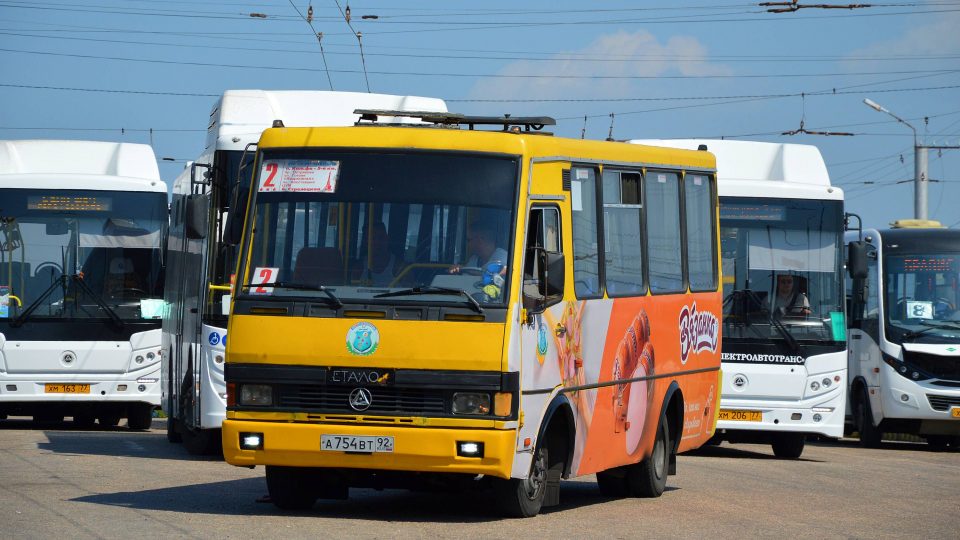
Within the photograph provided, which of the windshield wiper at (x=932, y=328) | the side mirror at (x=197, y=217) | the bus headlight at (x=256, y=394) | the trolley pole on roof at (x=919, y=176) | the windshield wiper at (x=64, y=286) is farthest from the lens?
the trolley pole on roof at (x=919, y=176)

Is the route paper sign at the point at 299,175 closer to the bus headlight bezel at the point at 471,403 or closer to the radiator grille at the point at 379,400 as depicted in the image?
the radiator grille at the point at 379,400

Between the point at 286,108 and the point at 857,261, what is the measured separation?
7.34 metres

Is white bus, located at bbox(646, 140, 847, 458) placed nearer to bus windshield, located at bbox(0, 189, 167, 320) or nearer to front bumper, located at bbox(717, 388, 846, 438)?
A: front bumper, located at bbox(717, 388, 846, 438)

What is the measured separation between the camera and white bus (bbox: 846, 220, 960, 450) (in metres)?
26.8

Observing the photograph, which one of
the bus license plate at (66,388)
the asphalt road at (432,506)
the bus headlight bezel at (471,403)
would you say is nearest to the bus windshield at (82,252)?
the bus license plate at (66,388)

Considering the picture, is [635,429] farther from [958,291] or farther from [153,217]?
[958,291]

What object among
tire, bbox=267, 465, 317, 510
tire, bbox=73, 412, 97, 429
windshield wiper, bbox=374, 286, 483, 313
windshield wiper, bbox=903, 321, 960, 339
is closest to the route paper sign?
windshield wiper, bbox=374, 286, 483, 313

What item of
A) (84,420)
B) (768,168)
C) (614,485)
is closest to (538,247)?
(614,485)

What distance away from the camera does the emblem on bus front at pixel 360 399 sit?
12492 millimetres

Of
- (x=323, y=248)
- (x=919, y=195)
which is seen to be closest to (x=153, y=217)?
(x=323, y=248)

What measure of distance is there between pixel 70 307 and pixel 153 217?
5.27 feet

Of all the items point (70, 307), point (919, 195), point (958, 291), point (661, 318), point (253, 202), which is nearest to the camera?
point (253, 202)

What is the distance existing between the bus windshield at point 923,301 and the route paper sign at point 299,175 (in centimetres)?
1580

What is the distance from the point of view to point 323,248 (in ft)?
42.3
